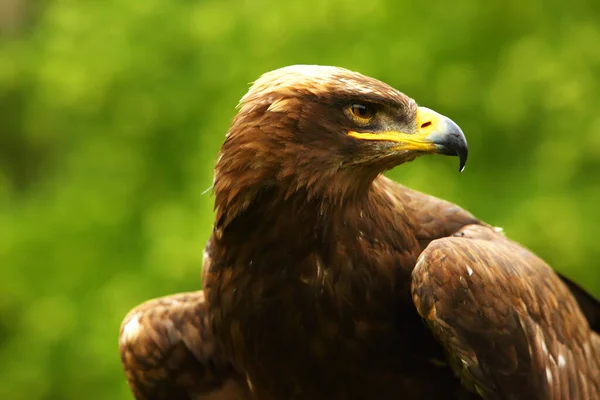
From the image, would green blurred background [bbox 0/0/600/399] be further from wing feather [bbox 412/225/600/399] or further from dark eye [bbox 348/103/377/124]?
dark eye [bbox 348/103/377/124]

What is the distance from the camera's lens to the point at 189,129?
11086mm

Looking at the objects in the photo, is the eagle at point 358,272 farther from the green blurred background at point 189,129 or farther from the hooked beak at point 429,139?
the green blurred background at point 189,129

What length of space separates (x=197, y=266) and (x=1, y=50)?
6.17 metres

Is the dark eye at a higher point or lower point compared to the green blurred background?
higher

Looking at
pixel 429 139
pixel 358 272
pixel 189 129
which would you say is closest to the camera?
pixel 429 139

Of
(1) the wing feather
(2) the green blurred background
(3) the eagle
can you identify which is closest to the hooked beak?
(3) the eagle

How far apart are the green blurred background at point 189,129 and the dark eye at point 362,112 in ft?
13.3

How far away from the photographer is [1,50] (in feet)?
46.2

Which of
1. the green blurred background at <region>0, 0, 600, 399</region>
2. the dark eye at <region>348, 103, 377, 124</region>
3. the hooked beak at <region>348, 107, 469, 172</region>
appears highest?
the dark eye at <region>348, 103, 377, 124</region>

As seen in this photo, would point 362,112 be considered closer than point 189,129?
Yes

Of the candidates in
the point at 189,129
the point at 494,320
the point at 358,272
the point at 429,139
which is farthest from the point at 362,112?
the point at 189,129

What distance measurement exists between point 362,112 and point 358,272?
64 cm

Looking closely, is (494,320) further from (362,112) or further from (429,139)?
(362,112)

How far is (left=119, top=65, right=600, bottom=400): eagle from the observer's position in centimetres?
426
